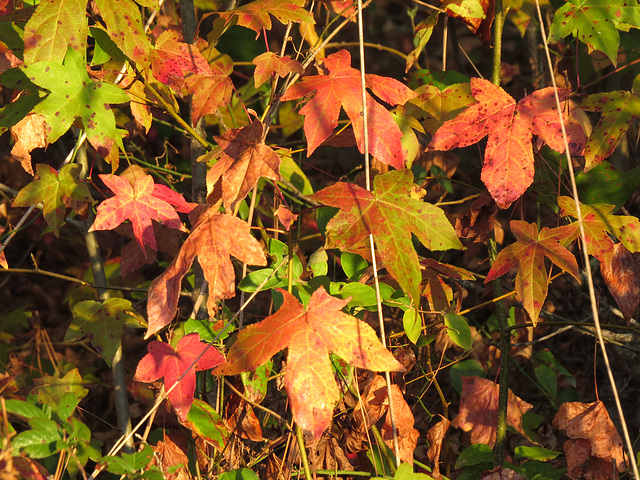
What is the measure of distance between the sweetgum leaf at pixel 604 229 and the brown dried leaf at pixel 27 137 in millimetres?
1182

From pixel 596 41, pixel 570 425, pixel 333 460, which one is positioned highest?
pixel 596 41

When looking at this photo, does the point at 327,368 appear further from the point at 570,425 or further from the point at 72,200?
the point at 72,200

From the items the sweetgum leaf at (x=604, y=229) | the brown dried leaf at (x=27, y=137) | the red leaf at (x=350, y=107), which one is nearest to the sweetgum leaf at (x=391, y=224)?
the red leaf at (x=350, y=107)

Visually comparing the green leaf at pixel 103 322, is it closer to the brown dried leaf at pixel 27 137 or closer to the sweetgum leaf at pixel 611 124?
the brown dried leaf at pixel 27 137

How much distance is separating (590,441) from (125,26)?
1.29 meters

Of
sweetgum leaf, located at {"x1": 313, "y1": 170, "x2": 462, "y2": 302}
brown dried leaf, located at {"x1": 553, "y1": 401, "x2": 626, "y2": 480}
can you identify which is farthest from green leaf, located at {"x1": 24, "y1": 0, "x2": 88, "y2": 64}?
brown dried leaf, located at {"x1": 553, "y1": 401, "x2": 626, "y2": 480}

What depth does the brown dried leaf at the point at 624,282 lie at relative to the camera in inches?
47.3

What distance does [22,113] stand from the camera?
48.9 inches

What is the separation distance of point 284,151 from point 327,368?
582mm

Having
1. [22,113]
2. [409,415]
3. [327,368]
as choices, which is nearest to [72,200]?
[22,113]

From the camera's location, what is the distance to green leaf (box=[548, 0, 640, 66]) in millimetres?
1226

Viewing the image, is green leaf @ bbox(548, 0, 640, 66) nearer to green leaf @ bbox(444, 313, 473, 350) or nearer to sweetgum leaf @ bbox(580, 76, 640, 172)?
sweetgum leaf @ bbox(580, 76, 640, 172)

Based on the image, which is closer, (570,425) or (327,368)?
(327,368)

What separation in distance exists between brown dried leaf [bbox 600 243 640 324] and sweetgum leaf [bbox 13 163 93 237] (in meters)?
1.15
